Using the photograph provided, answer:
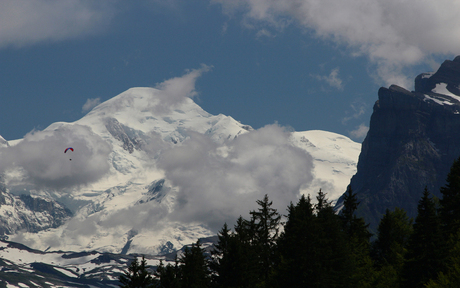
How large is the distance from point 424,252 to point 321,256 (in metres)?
10.5

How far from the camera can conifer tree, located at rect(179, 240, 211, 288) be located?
65.8m

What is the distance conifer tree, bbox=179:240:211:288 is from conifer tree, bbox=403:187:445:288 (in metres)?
23.0

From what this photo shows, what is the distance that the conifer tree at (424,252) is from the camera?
180ft

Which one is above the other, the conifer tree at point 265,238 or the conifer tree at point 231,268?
the conifer tree at point 265,238

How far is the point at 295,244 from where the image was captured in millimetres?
55219

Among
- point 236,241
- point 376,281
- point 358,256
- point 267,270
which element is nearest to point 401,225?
point 358,256

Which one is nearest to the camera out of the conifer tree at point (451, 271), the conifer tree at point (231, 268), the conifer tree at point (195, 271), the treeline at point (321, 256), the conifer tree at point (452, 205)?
the conifer tree at point (451, 271)

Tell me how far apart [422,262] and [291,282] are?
1392cm

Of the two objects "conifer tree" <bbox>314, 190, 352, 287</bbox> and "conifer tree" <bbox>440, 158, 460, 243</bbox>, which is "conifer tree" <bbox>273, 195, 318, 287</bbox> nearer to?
"conifer tree" <bbox>314, 190, 352, 287</bbox>

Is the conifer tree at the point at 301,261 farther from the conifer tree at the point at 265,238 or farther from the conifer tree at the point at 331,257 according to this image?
the conifer tree at the point at 265,238

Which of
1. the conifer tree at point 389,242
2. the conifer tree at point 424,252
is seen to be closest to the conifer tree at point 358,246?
the conifer tree at point 389,242

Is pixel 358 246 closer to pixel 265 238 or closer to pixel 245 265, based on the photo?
pixel 265 238

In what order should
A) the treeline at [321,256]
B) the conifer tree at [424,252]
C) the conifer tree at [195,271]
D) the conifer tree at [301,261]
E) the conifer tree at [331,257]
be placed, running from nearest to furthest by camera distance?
the conifer tree at [301,261] → the conifer tree at [331,257] → the treeline at [321,256] → the conifer tree at [424,252] → the conifer tree at [195,271]

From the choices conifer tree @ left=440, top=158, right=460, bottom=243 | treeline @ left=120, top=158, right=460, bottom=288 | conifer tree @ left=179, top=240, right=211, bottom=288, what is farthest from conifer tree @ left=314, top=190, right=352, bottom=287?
conifer tree @ left=179, top=240, right=211, bottom=288
